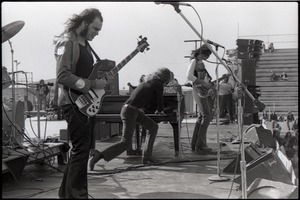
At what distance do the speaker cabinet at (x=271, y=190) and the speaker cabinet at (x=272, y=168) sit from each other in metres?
0.23

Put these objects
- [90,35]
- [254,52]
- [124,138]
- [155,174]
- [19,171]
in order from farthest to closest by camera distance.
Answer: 1. [254,52]
2. [124,138]
3. [155,174]
4. [19,171]
5. [90,35]

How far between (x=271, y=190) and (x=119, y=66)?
212cm

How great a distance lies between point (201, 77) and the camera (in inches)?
246

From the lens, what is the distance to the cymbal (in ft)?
12.8

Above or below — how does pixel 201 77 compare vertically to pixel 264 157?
above

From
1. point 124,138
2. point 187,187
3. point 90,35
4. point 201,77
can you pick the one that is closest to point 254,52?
point 201,77

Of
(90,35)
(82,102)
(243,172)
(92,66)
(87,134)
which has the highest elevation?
(90,35)

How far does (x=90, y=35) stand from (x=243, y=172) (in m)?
1.84

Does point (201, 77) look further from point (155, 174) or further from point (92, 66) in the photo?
point (92, 66)

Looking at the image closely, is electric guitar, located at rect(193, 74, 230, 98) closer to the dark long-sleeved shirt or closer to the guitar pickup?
the dark long-sleeved shirt

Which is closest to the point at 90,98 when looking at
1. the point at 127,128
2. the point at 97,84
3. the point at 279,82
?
the point at 97,84

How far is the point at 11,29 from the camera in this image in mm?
4004

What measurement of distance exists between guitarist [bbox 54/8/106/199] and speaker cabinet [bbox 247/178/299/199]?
1527 mm

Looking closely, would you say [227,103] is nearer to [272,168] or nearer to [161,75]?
[161,75]
